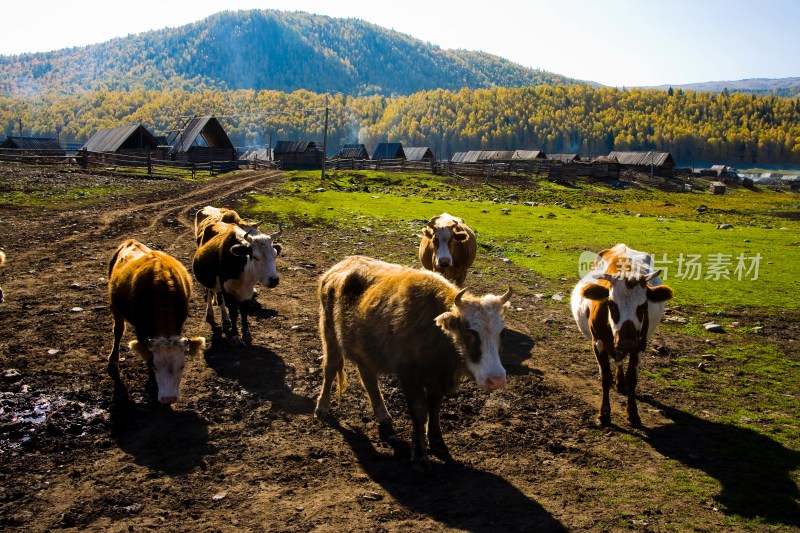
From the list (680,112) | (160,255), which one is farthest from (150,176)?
(680,112)

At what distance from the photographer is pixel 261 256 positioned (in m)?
11.0

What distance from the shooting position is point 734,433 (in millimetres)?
7875

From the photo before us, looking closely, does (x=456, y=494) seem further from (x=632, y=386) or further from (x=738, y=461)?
(x=738, y=461)

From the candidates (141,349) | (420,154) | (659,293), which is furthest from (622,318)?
(420,154)

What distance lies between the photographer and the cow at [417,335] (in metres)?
6.32

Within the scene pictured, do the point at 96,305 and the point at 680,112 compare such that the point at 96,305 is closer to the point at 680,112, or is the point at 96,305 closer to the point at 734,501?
the point at 734,501

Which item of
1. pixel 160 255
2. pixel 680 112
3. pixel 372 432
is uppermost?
pixel 680 112

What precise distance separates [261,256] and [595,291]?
5.92 m

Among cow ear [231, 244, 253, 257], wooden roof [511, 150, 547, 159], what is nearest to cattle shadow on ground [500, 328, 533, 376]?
cow ear [231, 244, 253, 257]

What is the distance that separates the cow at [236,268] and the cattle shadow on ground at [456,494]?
467 cm

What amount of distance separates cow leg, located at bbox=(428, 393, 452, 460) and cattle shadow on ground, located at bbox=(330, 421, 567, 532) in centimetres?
15

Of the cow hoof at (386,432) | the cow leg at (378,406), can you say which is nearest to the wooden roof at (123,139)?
the cow leg at (378,406)

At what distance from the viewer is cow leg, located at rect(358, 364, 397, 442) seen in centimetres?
756

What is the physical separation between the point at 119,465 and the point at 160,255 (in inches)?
148
